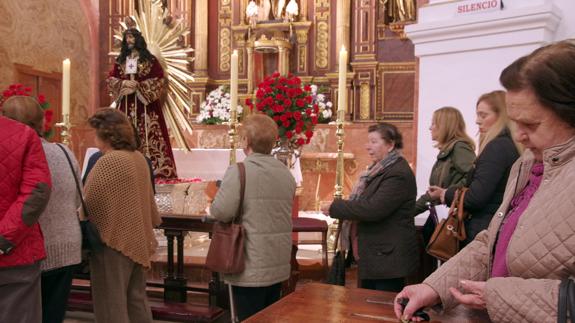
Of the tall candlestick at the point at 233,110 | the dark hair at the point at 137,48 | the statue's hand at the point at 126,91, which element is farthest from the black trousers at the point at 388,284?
the dark hair at the point at 137,48

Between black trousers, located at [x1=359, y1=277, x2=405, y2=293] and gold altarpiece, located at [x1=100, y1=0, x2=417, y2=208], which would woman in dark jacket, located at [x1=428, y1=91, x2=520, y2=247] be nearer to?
black trousers, located at [x1=359, y1=277, x2=405, y2=293]

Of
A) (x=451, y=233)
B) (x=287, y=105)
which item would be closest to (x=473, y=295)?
(x=451, y=233)

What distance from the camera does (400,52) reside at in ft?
32.5

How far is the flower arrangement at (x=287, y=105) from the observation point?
4.70 m

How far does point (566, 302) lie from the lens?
117 cm

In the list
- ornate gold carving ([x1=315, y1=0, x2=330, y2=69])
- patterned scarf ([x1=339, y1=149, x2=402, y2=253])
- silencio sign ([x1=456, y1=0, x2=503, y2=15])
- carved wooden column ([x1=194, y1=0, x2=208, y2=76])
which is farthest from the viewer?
carved wooden column ([x1=194, y1=0, x2=208, y2=76])

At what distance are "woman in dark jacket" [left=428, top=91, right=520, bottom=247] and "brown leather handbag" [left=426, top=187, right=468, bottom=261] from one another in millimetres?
42

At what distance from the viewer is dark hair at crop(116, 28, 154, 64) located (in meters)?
5.14

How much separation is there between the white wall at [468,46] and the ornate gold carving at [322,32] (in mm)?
6477

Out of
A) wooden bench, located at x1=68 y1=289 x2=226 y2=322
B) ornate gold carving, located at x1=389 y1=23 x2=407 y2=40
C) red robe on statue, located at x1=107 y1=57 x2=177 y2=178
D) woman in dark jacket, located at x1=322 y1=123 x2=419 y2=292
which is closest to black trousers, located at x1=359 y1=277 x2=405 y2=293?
woman in dark jacket, located at x1=322 y1=123 x2=419 y2=292

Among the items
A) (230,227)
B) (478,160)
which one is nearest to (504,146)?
(478,160)

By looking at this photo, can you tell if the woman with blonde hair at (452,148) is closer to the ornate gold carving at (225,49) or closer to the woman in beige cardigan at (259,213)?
the woman in beige cardigan at (259,213)

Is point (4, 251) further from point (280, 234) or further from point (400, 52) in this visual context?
point (400, 52)

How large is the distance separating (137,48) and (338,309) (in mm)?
4150
